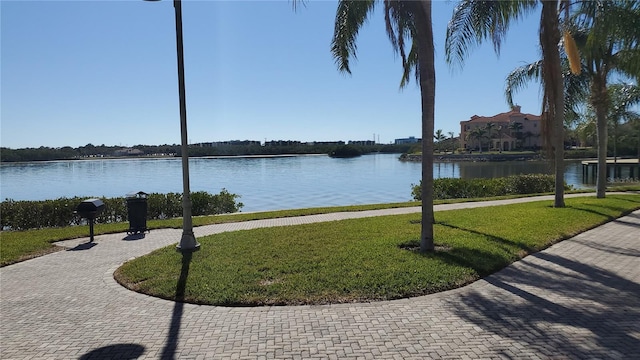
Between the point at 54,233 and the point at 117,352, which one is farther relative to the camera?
the point at 54,233

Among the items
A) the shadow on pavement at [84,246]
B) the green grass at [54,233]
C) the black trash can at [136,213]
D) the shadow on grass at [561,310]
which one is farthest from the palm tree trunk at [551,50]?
the shadow on pavement at [84,246]

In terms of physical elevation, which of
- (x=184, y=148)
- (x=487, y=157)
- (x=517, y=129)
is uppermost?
(x=517, y=129)

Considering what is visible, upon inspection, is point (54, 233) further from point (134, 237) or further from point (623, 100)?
point (623, 100)

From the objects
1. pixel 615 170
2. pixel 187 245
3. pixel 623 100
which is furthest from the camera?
pixel 615 170

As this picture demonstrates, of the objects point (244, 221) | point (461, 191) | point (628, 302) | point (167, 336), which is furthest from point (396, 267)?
point (461, 191)

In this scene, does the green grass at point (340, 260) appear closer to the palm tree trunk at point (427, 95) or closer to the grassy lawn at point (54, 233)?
the palm tree trunk at point (427, 95)

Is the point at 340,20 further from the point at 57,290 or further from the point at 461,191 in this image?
the point at 461,191

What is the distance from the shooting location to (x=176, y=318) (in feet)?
15.7

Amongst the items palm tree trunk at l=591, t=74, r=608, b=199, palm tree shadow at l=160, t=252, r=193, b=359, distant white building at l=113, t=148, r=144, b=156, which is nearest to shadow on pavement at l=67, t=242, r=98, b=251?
palm tree shadow at l=160, t=252, r=193, b=359

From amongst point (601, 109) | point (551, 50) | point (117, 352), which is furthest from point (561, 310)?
point (601, 109)

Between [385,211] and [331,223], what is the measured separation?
3321mm

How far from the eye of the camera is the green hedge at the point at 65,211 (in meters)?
12.9

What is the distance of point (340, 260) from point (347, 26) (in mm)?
4772

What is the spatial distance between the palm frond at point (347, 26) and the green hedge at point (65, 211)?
8315 millimetres
